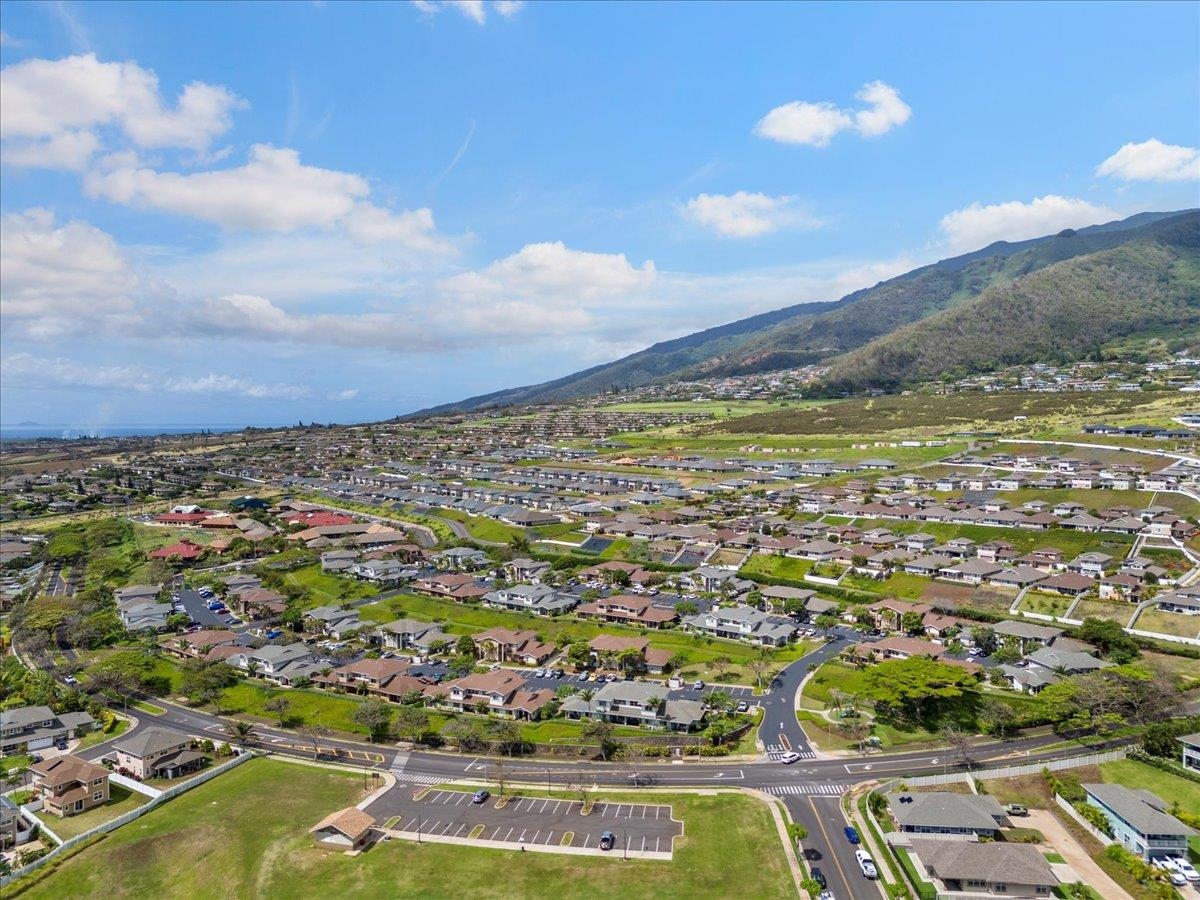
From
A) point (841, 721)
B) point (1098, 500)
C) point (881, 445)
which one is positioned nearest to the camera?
point (841, 721)

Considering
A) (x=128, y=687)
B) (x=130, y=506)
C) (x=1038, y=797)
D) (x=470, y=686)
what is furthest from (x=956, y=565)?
(x=130, y=506)

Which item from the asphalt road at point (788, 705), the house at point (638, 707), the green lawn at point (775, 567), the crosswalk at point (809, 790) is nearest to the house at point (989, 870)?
the crosswalk at point (809, 790)

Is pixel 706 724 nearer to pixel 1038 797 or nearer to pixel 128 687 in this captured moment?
pixel 1038 797

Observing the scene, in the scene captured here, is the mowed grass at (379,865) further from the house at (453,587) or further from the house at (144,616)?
the house at (144,616)

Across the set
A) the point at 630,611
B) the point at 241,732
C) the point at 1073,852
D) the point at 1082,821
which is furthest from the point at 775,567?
the point at 241,732

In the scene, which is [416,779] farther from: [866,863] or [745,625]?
[745,625]
